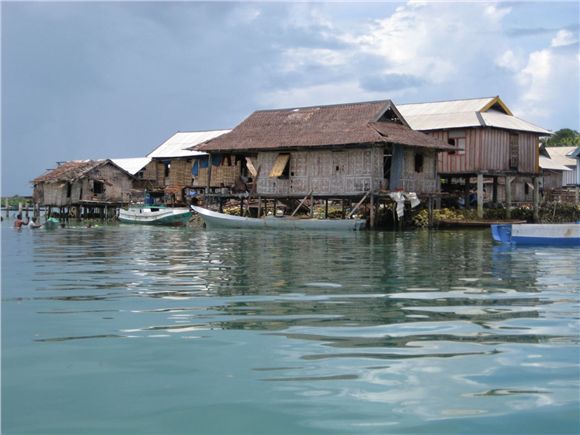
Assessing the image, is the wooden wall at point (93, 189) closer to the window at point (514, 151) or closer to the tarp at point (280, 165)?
the tarp at point (280, 165)

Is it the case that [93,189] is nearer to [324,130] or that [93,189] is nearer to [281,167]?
[281,167]

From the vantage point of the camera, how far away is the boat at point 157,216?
3741 centimetres

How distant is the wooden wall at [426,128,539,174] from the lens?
3288cm

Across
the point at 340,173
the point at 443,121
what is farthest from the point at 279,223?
the point at 443,121

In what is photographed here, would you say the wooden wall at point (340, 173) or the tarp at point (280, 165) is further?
the tarp at point (280, 165)

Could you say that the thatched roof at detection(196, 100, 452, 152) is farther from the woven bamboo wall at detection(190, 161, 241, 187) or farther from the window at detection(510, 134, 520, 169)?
the window at detection(510, 134, 520, 169)

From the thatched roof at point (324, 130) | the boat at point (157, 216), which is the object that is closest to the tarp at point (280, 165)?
the thatched roof at point (324, 130)

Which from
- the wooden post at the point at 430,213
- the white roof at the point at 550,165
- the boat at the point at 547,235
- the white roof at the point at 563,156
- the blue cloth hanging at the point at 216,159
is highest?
the white roof at the point at 563,156

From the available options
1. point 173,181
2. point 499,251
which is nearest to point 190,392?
point 499,251

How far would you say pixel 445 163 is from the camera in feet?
113

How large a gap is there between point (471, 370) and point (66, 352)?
323 centimetres

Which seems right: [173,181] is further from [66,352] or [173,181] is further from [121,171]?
[66,352]

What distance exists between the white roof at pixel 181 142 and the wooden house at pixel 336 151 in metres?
12.5

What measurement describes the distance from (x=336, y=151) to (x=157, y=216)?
1305 cm
